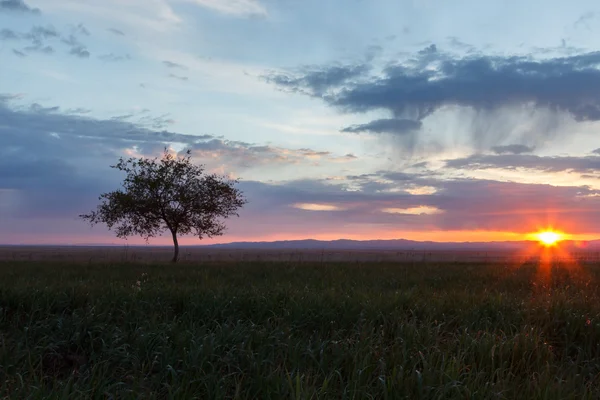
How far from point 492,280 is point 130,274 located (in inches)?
604

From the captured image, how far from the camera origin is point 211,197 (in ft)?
139

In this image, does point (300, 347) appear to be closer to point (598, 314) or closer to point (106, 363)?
point (106, 363)

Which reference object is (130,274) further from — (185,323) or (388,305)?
(388,305)

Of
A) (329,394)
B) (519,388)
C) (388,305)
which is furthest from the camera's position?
(388,305)

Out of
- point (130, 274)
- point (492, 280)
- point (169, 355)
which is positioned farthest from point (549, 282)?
point (130, 274)

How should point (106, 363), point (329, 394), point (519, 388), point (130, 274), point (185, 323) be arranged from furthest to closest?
point (130, 274), point (185, 323), point (106, 363), point (519, 388), point (329, 394)

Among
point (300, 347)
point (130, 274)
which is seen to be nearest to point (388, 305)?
point (300, 347)

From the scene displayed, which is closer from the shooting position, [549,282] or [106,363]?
[106,363]

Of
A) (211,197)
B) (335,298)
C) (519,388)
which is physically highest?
(211,197)

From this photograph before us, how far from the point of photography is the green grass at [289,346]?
21.8ft

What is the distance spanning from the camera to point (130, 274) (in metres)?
21.4

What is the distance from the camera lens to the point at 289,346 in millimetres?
8195

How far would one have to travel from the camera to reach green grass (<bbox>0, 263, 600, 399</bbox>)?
6.63 meters

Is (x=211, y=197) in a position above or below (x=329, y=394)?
above
